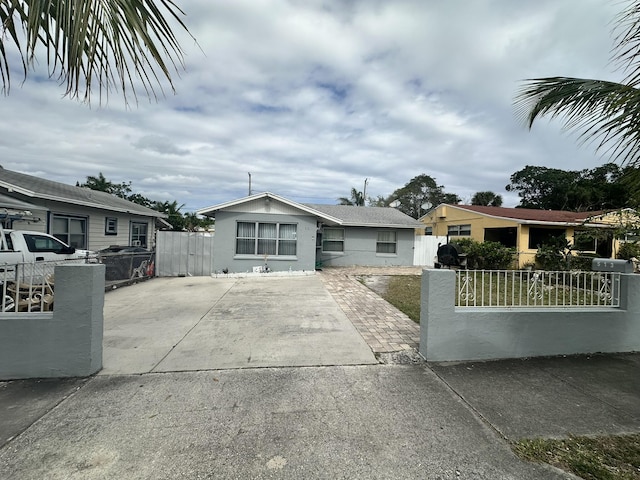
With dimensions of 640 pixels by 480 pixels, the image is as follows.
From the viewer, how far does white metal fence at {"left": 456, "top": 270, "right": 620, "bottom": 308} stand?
4.34 meters

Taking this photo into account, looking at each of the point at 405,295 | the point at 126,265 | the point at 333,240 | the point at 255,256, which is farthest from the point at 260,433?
the point at 333,240

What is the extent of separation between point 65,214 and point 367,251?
13.6 metres

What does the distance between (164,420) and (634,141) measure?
17.2 ft

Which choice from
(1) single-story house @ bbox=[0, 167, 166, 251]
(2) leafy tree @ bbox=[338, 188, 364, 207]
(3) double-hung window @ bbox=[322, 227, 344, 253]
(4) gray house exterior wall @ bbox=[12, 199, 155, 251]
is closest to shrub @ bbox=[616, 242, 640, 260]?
(3) double-hung window @ bbox=[322, 227, 344, 253]

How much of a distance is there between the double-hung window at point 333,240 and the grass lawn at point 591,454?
14.1 metres

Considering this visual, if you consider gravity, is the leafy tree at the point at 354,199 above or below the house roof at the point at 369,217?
above

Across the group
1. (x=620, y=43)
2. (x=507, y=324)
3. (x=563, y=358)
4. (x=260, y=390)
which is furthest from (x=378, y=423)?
(x=620, y=43)

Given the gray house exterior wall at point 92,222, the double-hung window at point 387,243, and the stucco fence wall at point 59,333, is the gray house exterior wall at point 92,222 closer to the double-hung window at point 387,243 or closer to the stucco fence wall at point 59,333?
the stucco fence wall at point 59,333

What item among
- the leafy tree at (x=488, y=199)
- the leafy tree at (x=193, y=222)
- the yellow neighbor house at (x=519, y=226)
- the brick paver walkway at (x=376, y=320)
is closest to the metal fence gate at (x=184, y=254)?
the brick paver walkway at (x=376, y=320)

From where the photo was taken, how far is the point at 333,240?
16547 millimetres

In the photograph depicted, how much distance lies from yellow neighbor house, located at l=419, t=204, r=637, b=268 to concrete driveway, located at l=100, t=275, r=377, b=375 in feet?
38.5

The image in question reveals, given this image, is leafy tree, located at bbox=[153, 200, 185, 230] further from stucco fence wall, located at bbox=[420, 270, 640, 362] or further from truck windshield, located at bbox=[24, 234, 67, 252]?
stucco fence wall, located at bbox=[420, 270, 640, 362]

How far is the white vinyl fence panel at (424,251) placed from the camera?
17500mm

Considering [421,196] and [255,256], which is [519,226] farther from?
[421,196]
